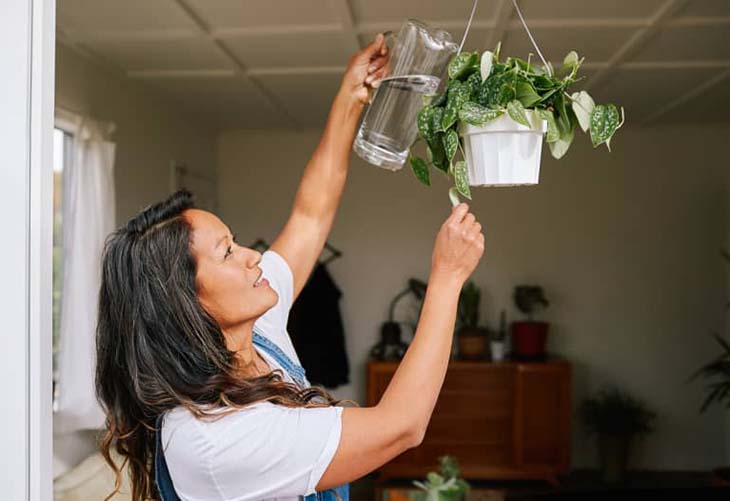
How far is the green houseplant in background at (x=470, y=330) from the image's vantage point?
16.2 feet

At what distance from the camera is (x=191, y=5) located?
2568 mm

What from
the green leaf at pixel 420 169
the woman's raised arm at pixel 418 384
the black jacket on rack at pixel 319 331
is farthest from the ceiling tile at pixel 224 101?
the woman's raised arm at pixel 418 384

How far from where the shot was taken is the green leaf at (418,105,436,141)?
48.7 inches

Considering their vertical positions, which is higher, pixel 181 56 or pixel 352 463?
pixel 181 56

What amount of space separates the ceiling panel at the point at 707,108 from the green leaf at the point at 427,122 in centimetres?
306

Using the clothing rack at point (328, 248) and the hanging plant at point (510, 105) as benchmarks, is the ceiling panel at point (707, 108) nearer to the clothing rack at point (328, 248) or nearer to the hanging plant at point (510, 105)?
the clothing rack at point (328, 248)

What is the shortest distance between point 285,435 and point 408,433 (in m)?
0.19

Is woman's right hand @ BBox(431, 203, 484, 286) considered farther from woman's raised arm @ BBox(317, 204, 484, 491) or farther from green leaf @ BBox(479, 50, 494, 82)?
green leaf @ BBox(479, 50, 494, 82)

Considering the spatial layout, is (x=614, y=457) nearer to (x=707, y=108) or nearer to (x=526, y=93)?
(x=707, y=108)

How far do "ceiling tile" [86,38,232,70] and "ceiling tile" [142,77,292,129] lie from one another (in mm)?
283

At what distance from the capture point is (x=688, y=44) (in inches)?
119

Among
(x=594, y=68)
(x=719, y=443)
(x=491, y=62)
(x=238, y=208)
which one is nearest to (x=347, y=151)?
(x=491, y=62)

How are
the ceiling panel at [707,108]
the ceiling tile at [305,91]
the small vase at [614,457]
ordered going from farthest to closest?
the small vase at [614,457] < the ceiling panel at [707,108] < the ceiling tile at [305,91]

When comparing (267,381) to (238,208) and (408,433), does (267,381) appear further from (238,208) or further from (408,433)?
(238,208)
